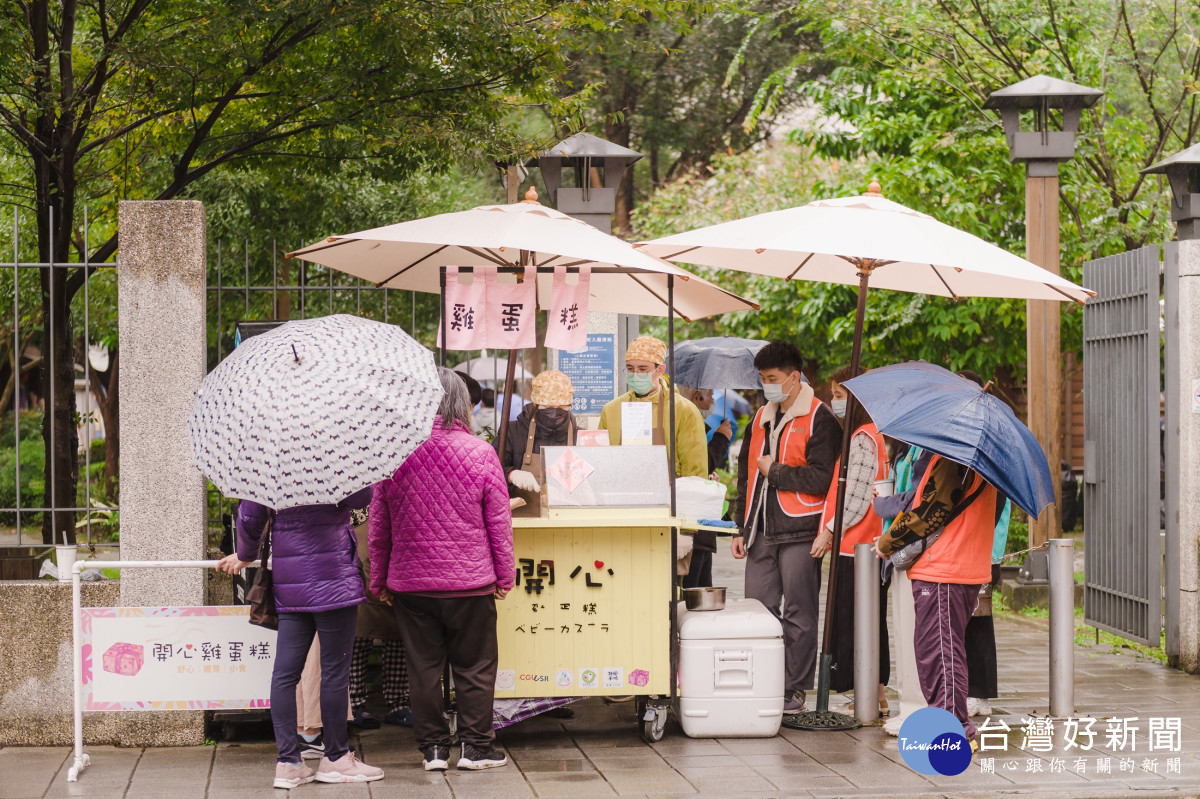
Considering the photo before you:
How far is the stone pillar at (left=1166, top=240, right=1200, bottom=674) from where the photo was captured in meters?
7.73

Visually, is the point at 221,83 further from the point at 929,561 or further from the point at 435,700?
the point at 929,561

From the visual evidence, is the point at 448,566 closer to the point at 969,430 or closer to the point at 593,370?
the point at 969,430

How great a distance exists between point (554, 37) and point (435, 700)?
4548 mm

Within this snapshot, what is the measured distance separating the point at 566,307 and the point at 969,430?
204 cm

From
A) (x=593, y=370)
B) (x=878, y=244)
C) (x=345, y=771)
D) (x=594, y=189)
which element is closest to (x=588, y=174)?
(x=594, y=189)

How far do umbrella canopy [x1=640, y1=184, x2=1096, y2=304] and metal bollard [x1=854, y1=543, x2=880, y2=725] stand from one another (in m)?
1.57

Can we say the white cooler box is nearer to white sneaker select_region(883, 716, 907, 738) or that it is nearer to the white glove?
white sneaker select_region(883, 716, 907, 738)

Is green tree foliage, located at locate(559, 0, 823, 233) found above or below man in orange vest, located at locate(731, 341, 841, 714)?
above

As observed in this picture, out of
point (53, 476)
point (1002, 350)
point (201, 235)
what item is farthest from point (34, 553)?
point (1002, 350)

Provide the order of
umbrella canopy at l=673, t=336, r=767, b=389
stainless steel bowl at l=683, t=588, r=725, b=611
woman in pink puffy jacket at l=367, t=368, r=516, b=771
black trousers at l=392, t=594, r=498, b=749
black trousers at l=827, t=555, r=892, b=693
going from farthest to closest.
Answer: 1. umbrella canopy at l=673, t=336, r=767, b=389
2. black trousers at l=827, t=555, r=892, b=693
3. stainless steel bowl at l=683, t=588, r=725, b=611
4. black trousers at l=392, t=594, r=498, b=749
5. woman in pink puffy jacket at l=367, t=368, r=516, b=771

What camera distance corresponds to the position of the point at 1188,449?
776cm

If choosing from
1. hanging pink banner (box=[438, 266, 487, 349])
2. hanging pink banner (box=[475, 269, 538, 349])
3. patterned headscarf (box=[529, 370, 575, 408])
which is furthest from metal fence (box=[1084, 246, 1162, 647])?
hanging pink banner (box=[438, 266, 487, 349])

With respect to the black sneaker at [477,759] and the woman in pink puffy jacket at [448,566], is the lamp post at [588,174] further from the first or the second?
the black sneaker at [477,759]

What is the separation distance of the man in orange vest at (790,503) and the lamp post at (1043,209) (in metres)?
3.52
